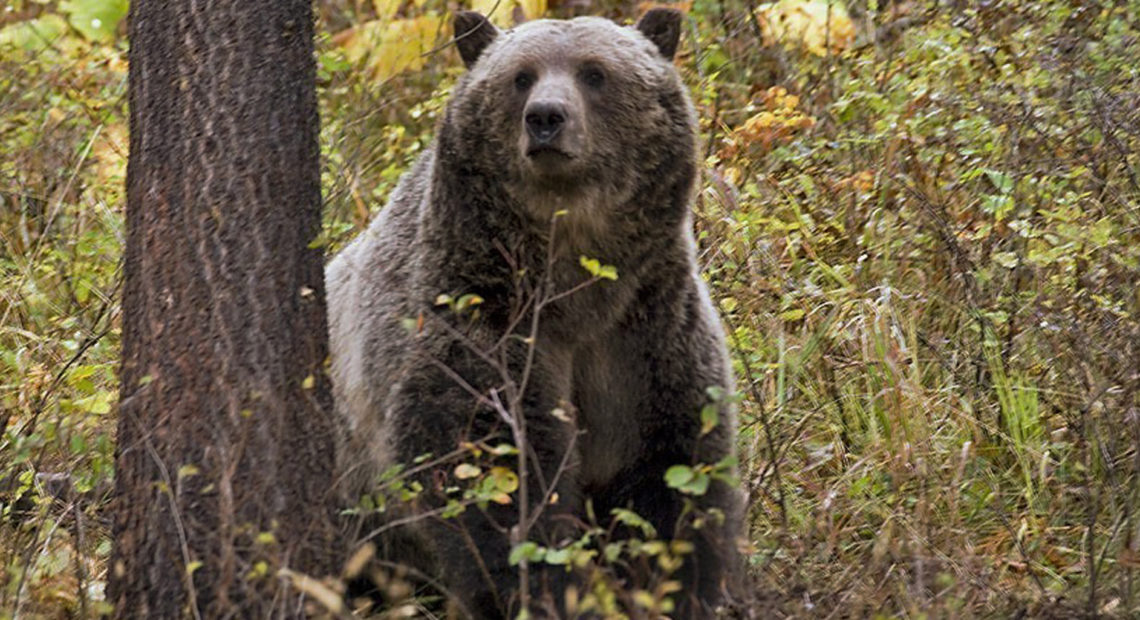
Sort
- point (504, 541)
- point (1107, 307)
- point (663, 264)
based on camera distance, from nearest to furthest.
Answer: point (504, 541), point (663, 264), point (1107, 307)

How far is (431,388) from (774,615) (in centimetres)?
116

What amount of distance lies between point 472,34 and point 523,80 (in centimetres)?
34

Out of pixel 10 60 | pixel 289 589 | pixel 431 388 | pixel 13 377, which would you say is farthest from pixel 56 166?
pixel 289 589

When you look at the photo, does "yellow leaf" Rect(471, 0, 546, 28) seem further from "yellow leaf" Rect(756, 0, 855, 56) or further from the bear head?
the bear head

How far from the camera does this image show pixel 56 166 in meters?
7.93

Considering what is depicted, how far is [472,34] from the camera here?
532 cm

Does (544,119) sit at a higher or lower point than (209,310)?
higher

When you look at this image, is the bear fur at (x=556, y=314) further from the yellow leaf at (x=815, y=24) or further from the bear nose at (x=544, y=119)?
the yellow leaf at (x=815, y=24)

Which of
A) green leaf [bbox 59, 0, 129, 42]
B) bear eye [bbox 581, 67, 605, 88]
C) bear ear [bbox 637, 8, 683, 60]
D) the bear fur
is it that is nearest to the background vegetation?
green leaf [bbox 59, 0, 129, 42]

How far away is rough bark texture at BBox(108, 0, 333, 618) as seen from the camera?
14.4ft

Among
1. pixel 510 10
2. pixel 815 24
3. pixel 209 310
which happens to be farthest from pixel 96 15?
pixel 209 310

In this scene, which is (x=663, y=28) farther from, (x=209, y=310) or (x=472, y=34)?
(x=209, y=310)

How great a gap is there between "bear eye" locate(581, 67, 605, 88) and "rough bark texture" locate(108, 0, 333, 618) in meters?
0.98

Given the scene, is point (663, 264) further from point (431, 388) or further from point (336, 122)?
point (336, 122)
